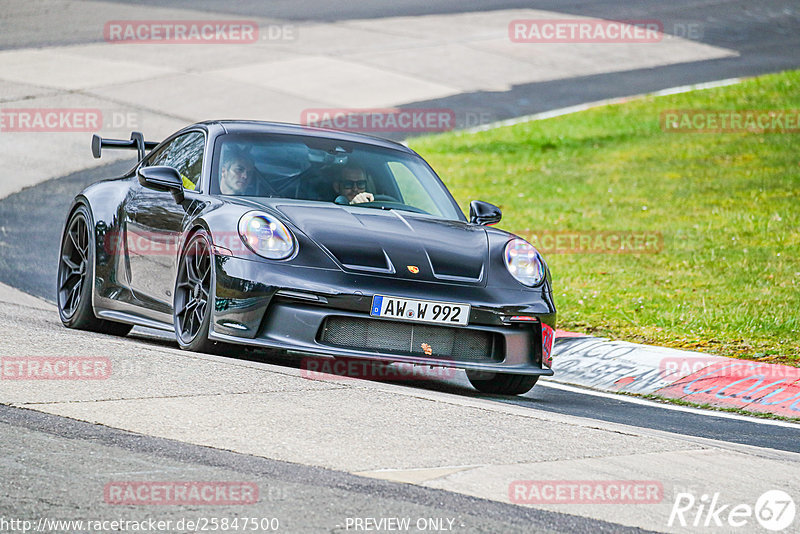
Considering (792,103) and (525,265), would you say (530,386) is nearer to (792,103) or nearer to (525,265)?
(525,265)

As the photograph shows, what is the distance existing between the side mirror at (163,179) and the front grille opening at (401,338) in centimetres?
144

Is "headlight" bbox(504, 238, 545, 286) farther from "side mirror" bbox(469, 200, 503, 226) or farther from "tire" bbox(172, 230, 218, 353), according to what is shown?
"tire" bbox(172, 230, 218, 353)

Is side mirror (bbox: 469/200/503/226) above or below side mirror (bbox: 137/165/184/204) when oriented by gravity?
below

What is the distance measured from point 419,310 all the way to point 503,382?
3.26 ft

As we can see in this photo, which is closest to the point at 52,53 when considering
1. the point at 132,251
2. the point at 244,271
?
the point at 132,251

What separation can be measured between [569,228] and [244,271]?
6.99 metres

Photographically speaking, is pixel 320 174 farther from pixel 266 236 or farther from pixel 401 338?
pixel 401 338

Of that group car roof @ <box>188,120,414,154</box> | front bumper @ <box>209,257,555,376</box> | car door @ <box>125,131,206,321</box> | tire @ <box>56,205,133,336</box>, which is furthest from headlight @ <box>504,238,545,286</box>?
tire @ <box>56,205,133,336</box>

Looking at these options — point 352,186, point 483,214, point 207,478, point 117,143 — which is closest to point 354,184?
point 352,186

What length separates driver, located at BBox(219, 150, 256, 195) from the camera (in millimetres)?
7172

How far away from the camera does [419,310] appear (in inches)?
250

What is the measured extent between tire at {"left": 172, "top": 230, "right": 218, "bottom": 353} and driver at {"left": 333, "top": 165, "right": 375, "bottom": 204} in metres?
0.96

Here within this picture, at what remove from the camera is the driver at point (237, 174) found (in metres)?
7.17

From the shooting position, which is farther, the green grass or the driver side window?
the green grass
